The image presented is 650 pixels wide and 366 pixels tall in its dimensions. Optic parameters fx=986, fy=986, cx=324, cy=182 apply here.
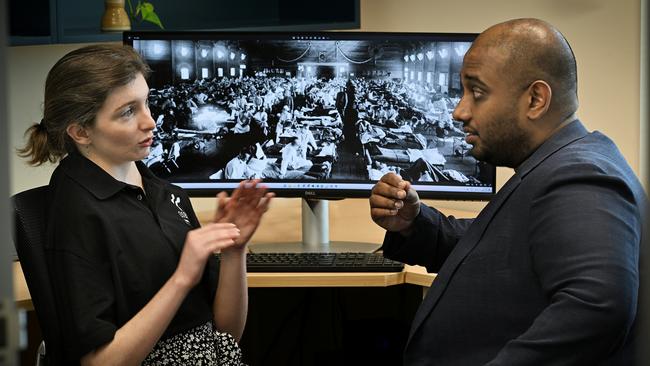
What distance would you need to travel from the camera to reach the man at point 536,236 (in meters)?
1.36

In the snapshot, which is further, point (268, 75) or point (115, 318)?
point (268, 75)

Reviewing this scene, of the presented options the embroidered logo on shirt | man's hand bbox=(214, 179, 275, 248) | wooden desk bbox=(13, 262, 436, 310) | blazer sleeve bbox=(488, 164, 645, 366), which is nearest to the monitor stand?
wooden desk bbox=(13, 262, 436, 310)

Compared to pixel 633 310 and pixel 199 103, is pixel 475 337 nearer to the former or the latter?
pixel 633 310

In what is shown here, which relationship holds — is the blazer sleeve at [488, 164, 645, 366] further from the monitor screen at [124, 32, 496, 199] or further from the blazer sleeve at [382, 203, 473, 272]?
the monitor screen at [124, 32, 496, 199]

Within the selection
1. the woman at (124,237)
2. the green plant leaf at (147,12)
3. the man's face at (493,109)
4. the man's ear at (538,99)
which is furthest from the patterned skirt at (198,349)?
the green plant leaf at (147,12)

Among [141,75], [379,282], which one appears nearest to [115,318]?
[141,75]

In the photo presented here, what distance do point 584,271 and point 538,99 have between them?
0.34 m

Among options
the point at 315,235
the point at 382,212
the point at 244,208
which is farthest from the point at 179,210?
the point at 315,235

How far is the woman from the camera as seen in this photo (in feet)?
5.76

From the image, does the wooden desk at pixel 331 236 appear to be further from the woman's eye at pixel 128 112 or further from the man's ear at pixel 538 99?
the man's ear at pixel 538 99

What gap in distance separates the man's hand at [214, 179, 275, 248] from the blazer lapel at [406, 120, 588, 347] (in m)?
0.41

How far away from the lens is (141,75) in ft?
6.39

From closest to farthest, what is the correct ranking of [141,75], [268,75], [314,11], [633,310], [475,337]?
1. [633,310]
2. [475,337]
3. [141,75]
4. [268,75]
5. [314,11]

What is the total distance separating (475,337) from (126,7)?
6.09 ft
